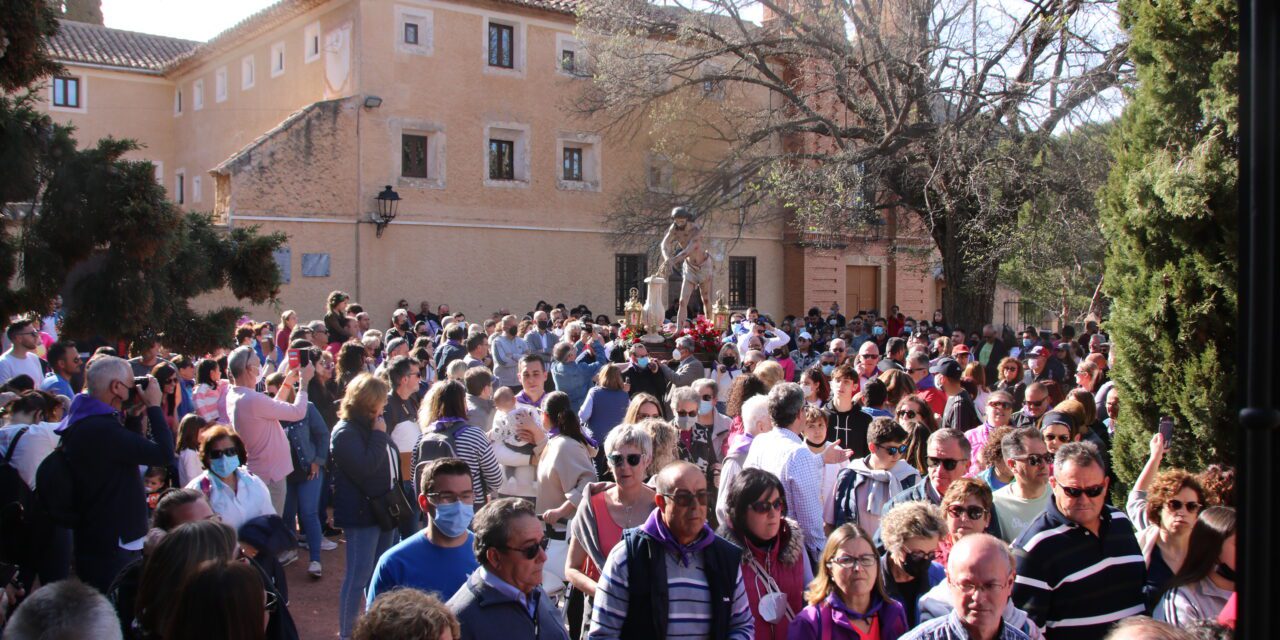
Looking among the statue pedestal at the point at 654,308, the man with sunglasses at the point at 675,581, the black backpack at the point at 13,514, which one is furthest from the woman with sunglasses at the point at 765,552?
the statue pedestal at the point at 654,308

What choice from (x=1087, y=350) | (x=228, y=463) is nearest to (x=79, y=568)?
(x=228, y=463)

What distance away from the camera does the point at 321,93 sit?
25.1 m

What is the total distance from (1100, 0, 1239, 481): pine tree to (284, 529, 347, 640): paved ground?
570 centimetres

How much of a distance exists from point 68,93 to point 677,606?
32.9 meters

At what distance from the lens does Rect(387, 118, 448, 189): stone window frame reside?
24.3 m

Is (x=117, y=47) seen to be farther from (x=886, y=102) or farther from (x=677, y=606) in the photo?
(x=677, y=606)

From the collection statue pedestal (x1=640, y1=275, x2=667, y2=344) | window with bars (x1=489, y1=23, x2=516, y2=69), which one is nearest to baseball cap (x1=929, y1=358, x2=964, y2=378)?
statue pedestal (x1=640, y1=275, x2=667, y2=344)

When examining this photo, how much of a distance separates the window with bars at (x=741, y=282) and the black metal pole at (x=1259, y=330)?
28.9 m

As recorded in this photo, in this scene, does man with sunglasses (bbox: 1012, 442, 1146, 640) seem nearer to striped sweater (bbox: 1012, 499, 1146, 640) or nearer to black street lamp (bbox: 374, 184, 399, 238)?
striped sweater (bbox: 1012, 499, 1146, 640)

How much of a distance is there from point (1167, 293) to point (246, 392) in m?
6.22

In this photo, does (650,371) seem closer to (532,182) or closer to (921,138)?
(921,138)

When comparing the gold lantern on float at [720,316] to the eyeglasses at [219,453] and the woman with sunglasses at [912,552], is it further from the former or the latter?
the woman with sunglasses at [912,552]

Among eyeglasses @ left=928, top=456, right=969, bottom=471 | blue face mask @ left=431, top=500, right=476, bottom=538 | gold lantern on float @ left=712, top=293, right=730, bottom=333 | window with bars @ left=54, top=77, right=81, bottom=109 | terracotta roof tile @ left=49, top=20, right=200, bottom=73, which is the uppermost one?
terracotta roof tile @ left=49, top=20, right=200, bottom=73

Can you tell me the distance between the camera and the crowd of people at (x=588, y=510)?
3646 mm
